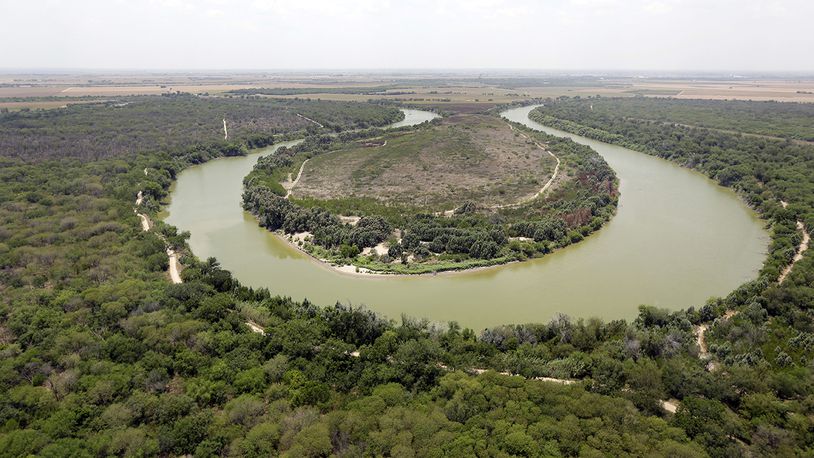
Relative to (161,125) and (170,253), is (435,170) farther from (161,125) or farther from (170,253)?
(161,125)

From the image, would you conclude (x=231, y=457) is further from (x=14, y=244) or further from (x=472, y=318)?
(x=14, y=244)

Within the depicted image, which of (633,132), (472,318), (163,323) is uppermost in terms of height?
(633,132)

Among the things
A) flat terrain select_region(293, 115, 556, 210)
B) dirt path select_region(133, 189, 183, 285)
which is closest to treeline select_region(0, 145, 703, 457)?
dirt path select_region(133, 189, 183, 285)

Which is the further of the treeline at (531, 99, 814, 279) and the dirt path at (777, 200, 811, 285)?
the treeline at (531, 99, 814, 279)

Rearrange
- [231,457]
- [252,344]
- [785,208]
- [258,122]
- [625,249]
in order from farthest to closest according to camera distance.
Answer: [258,122], [785,208], [625,249], [252,344], [231,457]

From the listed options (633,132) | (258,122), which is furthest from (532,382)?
(258,122)

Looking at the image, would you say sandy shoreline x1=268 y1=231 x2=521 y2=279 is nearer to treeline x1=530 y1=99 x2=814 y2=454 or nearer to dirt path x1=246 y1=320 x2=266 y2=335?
dirt path x1=246 y1=320 x2=266 y2=335

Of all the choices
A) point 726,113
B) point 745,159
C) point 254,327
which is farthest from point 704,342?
point 726,113
